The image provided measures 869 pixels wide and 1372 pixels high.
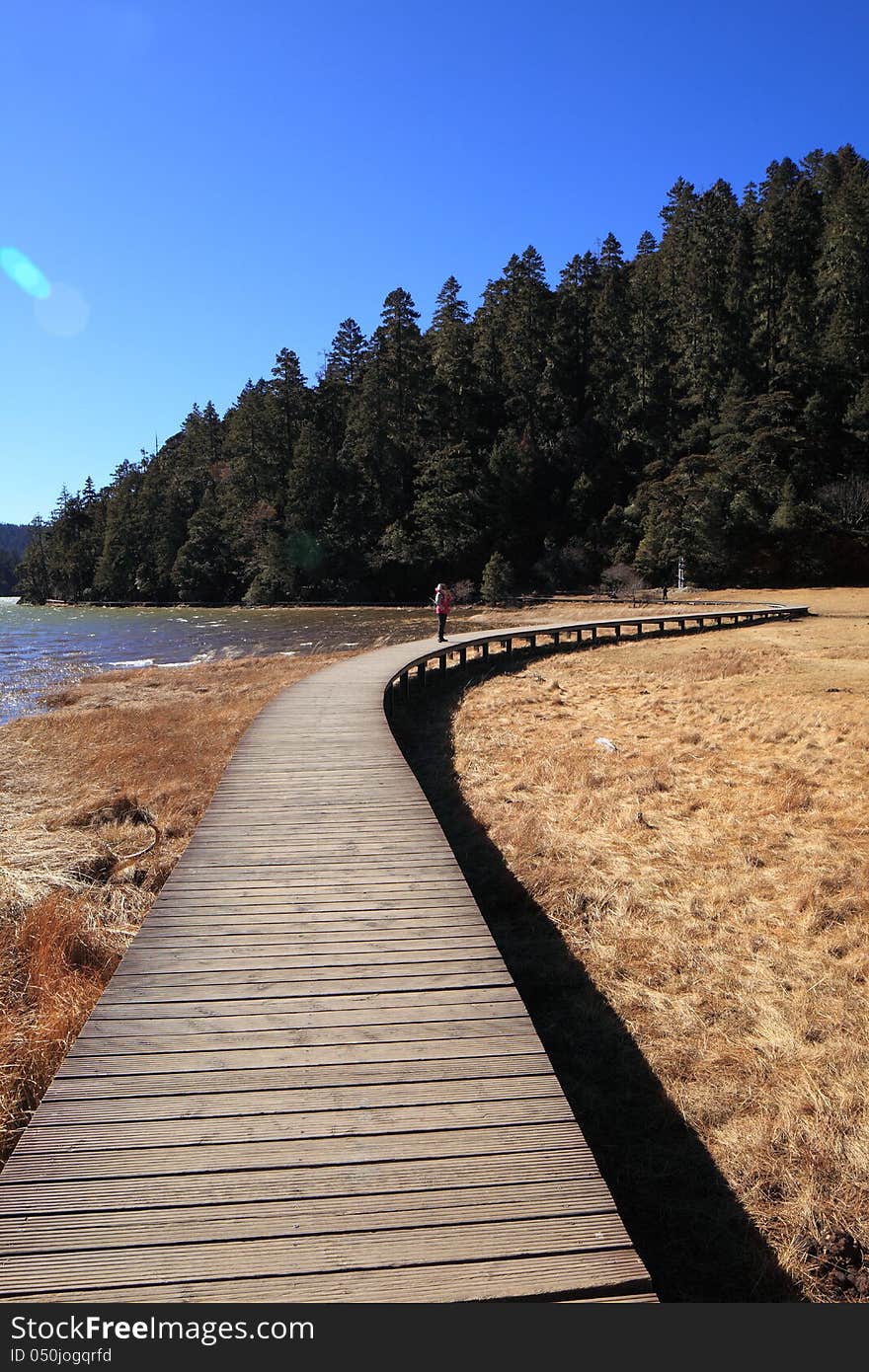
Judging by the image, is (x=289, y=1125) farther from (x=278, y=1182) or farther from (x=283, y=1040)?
(x=283, y=1040)

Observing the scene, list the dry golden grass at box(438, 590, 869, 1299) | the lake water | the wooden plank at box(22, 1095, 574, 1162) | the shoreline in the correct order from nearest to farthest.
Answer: the wooden plank at box(22, 1095, 574, 1162) → the dry golden grass at box(438, 590, 869, 1299) → the shoreline → the lake water

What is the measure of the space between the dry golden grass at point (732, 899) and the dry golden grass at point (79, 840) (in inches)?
136

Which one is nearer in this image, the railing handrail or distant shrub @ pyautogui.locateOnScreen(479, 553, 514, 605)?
the railing handrail

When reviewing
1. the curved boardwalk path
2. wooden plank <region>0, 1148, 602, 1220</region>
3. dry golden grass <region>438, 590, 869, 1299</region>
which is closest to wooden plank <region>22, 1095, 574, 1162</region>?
the curved boardwalk path

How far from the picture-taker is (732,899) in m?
6.31

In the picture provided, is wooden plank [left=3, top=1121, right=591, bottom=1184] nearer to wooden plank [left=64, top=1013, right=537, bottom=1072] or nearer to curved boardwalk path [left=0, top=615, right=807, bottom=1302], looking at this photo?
curved boardwalk path [left=0, top=615, right=807, bottom=1302]

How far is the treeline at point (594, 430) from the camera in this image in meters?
49.7

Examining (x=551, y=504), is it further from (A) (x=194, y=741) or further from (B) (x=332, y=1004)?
(B) (x=332, y=1004)

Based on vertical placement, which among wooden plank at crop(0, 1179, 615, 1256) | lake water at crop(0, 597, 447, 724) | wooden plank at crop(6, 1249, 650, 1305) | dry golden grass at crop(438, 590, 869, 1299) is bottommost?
dry golden grass at crop(438, 590, 869, 1299)

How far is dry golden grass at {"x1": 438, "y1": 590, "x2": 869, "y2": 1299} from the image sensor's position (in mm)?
3637

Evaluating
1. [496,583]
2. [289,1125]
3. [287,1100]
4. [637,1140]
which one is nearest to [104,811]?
[287,1100]

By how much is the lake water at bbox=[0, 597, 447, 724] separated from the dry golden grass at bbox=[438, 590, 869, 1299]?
537 inches

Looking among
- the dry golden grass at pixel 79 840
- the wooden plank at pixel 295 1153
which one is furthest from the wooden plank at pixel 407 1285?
the dry golden grass at pixel 79 840

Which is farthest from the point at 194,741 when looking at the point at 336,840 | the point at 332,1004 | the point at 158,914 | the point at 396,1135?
the point at 396,1135
